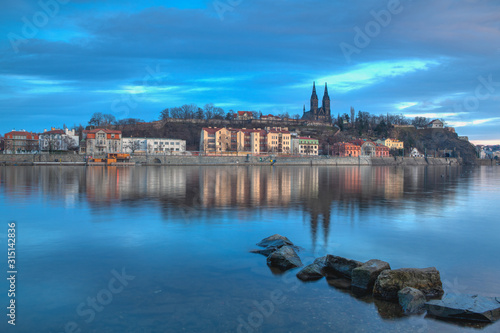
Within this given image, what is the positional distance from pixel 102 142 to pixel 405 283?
95393 mm

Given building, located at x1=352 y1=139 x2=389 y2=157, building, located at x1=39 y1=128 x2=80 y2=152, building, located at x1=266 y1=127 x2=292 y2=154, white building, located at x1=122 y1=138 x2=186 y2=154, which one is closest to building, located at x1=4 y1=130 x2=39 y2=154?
building, located at x1=39 y1=128 x2=80 y2=152

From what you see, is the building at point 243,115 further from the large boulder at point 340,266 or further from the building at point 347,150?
the large boulder at point 340,266

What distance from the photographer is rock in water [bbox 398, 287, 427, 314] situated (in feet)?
25.4

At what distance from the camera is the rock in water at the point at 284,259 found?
10.1 metres

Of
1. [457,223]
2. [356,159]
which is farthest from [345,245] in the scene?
[356,159]

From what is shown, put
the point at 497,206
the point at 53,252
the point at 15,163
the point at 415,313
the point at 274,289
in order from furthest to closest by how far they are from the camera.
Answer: the point at 15,163, the point at 497,206, the point at 53,252, the point at 274,289, the point at 415,313

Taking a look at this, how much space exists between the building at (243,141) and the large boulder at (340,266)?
3685 inches

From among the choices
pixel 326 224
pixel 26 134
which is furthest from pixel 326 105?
pixel 326 224

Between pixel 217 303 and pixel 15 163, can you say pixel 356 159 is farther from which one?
pixel 217 303

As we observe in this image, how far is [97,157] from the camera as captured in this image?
279 feet

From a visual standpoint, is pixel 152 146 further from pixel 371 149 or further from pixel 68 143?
pixel 371 149

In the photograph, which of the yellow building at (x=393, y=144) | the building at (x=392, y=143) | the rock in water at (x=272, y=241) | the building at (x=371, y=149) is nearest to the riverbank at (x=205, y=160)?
the building at (x=371, y=149)

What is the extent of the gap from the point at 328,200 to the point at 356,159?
293 ft

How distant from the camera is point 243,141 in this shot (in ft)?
364
